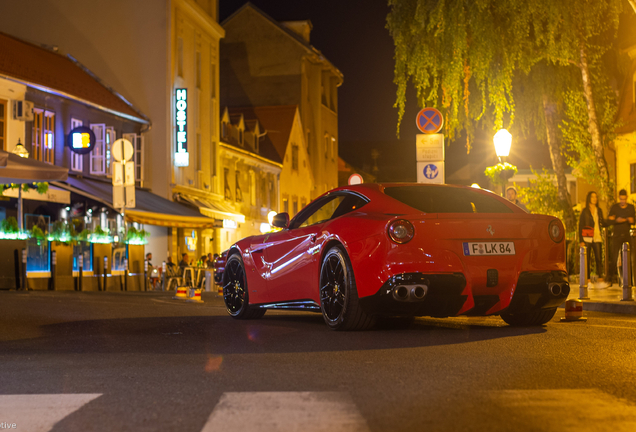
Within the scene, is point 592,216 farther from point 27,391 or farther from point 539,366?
point 27,391

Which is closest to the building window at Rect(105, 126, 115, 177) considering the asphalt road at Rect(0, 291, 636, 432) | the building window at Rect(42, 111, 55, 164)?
the building window at Rect(42, 111, 55, 164)

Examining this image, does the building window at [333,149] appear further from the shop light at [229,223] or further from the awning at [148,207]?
the awning at [148,207]

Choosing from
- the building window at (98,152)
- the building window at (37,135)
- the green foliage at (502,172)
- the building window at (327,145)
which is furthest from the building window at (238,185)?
the green foliage at (502,172)

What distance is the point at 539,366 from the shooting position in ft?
18.6

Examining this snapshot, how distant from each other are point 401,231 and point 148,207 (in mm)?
23497

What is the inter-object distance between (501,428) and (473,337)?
3.77 meters

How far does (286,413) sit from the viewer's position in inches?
164

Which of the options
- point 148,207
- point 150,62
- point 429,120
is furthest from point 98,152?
point 429,120

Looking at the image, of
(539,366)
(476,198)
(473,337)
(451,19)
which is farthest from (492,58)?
(539,366)

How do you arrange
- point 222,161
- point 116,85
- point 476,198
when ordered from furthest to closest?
point 222,161 < point 116,85 < point 476,198

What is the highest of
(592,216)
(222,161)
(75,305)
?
(222,161)

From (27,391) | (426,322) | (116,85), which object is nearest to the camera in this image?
(27,391)

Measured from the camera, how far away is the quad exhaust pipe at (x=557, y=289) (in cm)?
780

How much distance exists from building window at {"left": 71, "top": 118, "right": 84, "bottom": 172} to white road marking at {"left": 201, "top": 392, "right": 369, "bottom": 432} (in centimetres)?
2557
